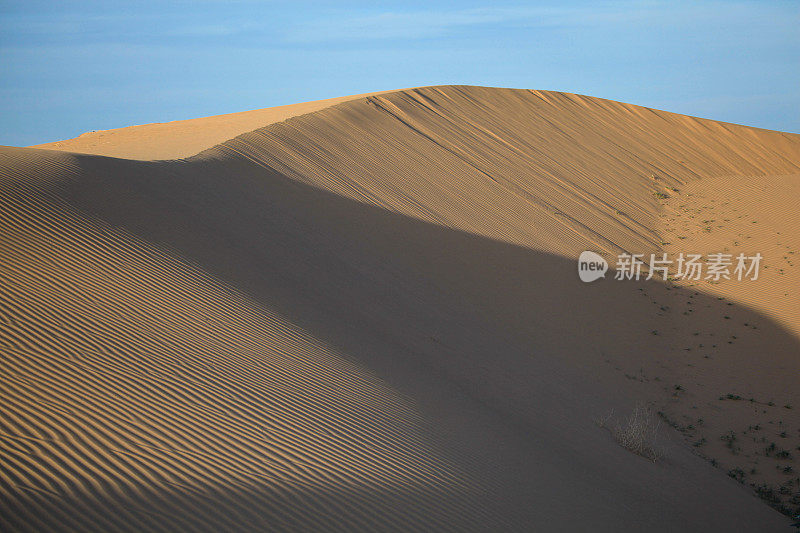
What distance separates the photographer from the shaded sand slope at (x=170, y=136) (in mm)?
15584

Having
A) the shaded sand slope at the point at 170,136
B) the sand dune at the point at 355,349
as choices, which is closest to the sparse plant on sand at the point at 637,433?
the sand dune at the point at 355,349

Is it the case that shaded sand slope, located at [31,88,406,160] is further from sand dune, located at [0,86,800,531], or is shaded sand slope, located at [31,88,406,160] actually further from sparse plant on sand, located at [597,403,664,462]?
sparse plant on sand, located at [597,403,664,462]

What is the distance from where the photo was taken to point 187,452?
5141 millimetres

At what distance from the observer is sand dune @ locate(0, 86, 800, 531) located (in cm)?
507

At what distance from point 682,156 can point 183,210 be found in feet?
72.4

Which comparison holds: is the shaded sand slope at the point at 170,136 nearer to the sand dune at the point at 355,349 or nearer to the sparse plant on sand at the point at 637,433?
the sand dune at the point at 355,349

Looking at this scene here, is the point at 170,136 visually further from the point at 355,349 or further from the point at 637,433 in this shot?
the point at 637,433

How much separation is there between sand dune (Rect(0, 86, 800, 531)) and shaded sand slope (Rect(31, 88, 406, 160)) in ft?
1.17

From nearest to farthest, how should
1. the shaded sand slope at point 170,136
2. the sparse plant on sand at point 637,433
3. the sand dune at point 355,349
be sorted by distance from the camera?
the sand dune at point 355,349
the sparse plant on sand at point 637,433
the shaded sand slope at point 170,136

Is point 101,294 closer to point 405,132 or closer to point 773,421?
point 773,421

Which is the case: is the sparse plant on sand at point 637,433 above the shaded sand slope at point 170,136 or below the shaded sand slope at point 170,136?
below

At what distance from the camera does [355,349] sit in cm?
845

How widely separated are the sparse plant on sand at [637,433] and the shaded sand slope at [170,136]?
35.2ft

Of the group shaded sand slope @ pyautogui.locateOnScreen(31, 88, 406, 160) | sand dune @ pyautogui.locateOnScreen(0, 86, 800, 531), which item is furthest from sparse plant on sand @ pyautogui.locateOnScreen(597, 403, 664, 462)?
shaded sand slope @ pyautogui.locateOnScreen(31, 88, 406, 160)
